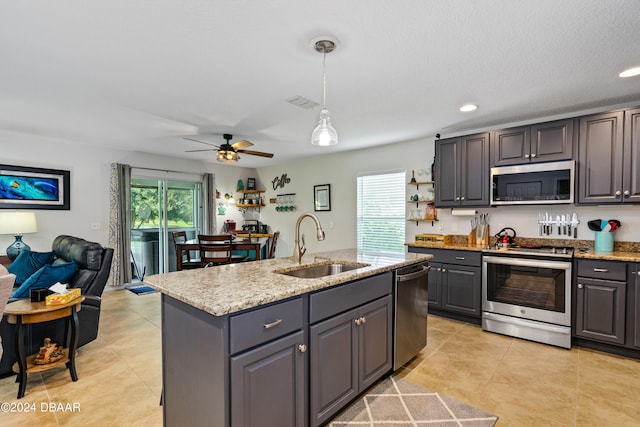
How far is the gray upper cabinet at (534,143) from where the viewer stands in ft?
10.6

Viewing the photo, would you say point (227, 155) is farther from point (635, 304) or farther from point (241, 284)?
point (635, 304)

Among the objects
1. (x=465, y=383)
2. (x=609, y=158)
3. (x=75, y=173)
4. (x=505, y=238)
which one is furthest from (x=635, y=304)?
(x=75, y=173)

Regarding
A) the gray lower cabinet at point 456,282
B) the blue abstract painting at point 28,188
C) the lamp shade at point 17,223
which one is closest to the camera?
the gray lower cabinet at point 456,282

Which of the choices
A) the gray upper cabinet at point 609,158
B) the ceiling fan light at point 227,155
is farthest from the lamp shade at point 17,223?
the gray upper cabinet at point 609,158

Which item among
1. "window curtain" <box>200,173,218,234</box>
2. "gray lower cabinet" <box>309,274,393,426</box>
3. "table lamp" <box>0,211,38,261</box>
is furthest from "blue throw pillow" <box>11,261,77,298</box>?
"window curtain" <box>200,173,218,234</box>

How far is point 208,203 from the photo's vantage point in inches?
254

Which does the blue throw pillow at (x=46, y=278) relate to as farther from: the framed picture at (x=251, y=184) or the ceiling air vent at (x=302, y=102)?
the framed picture at (x=251, y=184)

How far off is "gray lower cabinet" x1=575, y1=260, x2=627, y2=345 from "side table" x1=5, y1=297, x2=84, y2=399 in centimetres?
444

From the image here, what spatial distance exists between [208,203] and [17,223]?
9.57ft

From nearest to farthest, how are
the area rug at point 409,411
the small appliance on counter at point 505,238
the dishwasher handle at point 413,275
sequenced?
the area rug at point 409,411 → the dishwasher handle at point 413,275 → the small appliance on counter at point 505,238

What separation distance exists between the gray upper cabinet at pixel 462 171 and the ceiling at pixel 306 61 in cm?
27

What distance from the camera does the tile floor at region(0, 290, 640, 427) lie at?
2041 mm

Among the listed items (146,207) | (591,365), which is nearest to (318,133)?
(591,365)

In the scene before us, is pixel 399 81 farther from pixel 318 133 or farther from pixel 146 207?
pixel 146 207
